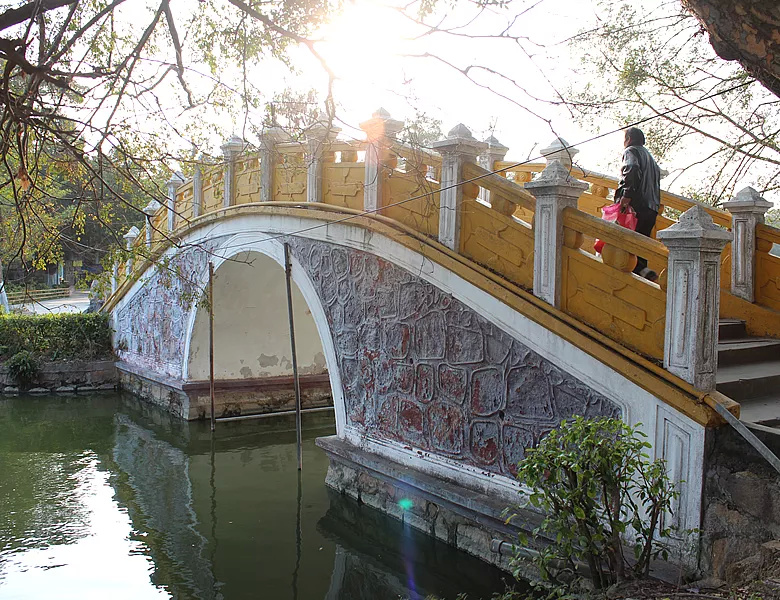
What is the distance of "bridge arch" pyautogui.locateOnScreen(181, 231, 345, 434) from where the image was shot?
6980mm

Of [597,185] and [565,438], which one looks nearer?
[565,438]

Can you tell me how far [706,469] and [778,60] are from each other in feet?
7.11

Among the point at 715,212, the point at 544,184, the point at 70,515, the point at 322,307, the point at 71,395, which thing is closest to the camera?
the point at 544,184

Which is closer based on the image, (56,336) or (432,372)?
(432,372)

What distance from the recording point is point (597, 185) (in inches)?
280

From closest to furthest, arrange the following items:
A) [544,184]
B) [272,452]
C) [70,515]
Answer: [544,184] < [70,515] < [272,452]

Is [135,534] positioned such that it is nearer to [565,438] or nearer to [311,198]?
[311,198]

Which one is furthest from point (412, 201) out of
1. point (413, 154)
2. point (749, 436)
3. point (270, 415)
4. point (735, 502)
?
point (270, 415)

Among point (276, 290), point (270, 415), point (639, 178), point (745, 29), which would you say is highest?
point (745, 29)

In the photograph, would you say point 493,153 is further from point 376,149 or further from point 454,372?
point 454,372

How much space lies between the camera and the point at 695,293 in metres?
3.87

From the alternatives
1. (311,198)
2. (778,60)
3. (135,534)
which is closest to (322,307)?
(311,198)

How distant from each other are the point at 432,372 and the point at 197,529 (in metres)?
2.70

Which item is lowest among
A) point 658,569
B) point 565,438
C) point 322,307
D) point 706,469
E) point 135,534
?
point 135,534
